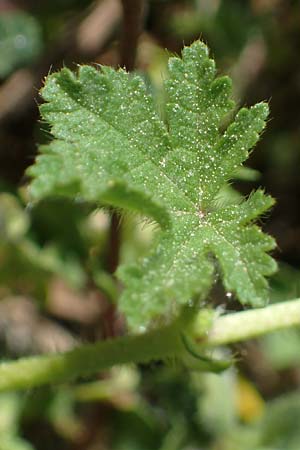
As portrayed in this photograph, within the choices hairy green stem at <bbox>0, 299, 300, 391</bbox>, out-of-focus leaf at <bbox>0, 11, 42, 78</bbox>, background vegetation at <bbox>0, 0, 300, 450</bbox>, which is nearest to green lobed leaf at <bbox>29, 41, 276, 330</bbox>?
hairy green stem at <bbox>0, 299, 300, 391</bbox>

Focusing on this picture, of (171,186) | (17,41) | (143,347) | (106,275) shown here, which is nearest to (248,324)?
(143,347)

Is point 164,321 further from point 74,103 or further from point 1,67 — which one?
point 1,67

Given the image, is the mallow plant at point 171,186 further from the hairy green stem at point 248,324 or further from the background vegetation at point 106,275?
the background vegetation at point 106,275

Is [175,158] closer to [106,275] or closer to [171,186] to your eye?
[171,186]

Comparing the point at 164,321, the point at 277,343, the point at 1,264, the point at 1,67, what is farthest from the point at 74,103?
the point at 277,343

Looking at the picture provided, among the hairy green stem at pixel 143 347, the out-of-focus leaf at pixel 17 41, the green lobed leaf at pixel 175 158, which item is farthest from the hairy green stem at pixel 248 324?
the out-of-focus leaf at pixel 17 41

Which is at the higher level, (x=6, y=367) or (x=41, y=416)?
(x=6, y=367)
